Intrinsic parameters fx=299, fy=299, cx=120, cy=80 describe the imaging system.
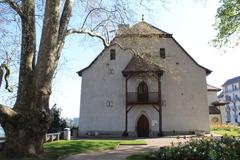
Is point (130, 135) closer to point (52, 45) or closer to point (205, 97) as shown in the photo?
point (205, 97)

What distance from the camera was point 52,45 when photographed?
12.8 meters

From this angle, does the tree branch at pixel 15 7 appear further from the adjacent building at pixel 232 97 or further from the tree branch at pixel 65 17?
the adjacent building at pixel 232 97

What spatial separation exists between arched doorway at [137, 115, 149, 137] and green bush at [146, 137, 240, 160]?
1827 centimetres

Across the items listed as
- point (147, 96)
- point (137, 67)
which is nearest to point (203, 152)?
point (147, 96)

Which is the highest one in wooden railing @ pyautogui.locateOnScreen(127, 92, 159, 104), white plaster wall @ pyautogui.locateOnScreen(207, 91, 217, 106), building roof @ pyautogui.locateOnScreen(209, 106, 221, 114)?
white plaster wall @ pyautogui.locateOnScreen(207, 91, 217, 106)

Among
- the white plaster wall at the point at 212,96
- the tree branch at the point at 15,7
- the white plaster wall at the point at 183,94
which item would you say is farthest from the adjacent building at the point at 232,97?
the tree branch at the point at 15,7

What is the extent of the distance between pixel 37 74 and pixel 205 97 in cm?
2204

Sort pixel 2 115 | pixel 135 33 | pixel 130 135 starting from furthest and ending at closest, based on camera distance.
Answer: pixel 130 135, pixel 135 33, pixel 2 115

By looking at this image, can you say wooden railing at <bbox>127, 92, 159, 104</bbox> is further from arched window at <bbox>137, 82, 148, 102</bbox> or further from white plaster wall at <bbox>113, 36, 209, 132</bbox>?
white plaster wall at <bbox>113, 36, 209, 132</bbox>

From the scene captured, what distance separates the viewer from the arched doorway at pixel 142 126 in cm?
3048

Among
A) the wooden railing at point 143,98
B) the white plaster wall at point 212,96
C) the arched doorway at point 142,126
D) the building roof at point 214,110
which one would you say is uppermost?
the white plaster wall at point 212,96

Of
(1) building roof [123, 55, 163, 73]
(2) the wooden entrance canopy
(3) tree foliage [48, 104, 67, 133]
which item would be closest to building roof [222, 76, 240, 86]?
(2) the wooden entrance canopy

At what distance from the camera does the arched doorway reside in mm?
30484

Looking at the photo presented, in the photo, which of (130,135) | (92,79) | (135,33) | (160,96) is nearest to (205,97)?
(160,96)
